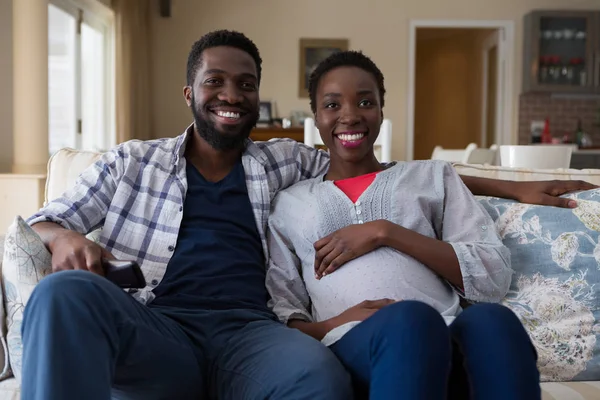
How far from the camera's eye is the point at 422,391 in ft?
3.64

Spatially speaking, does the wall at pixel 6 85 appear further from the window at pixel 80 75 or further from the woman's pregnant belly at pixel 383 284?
the woman's pregnant belly at pixel 383 284

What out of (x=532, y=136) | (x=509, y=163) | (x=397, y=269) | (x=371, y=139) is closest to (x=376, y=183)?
(x=371, y=139)

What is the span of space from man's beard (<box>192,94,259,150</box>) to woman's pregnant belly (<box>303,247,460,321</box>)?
1.50 ft

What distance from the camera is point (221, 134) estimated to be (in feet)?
5.89

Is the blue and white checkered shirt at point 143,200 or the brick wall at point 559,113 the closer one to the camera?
the blue and white checkered shirt at point 143,200

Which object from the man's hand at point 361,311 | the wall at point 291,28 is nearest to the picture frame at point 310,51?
the wall at point 291,28

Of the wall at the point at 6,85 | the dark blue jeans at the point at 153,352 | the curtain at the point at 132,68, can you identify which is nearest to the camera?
the dark blue jeans at the point at 153,352

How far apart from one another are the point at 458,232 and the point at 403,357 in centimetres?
55

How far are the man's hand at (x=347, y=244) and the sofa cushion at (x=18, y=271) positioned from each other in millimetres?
593

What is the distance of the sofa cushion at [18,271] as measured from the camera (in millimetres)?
1442

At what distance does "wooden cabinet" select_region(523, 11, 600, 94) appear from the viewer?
7.09m

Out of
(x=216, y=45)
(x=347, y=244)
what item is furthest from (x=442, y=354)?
(x=216, y=45)

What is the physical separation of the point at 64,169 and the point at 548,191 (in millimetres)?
1288

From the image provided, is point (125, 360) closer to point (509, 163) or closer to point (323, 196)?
point (323, 196)
